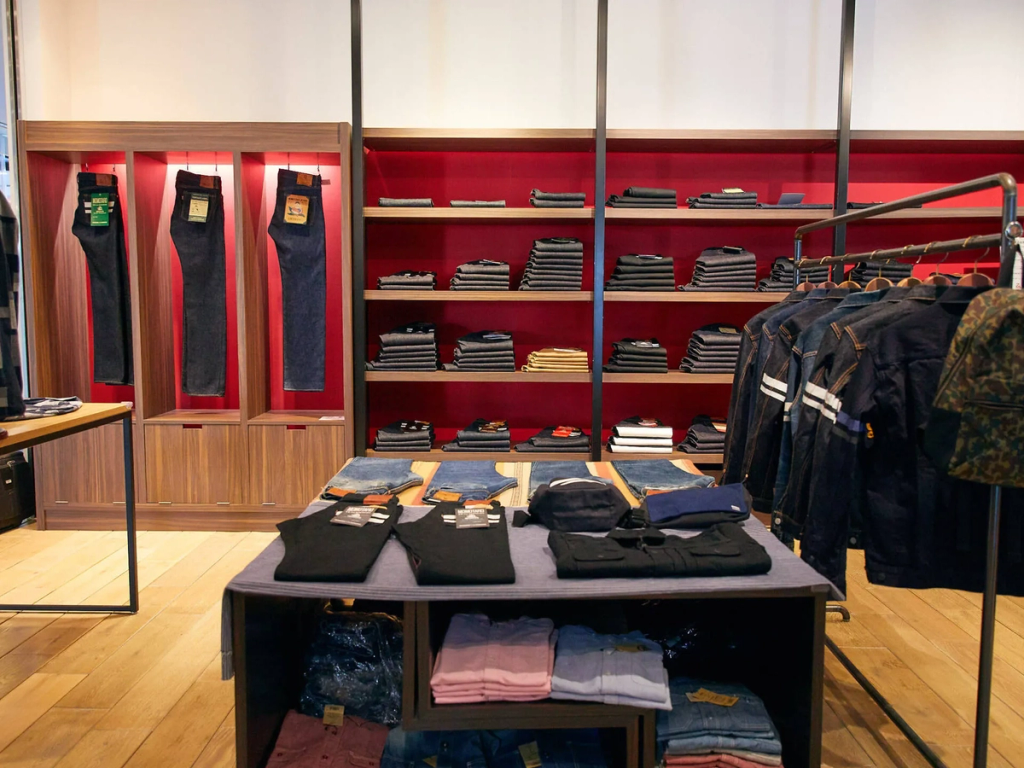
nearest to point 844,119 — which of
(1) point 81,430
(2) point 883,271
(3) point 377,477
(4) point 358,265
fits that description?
(2) point 883,271

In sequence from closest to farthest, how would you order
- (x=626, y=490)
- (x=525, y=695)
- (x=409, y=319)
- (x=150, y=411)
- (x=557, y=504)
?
(x=525, y=695), (x=557, y=504), (x=626, y=490), (x=150, y=411), (x=409, y=319)

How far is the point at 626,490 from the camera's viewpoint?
7.83 ft

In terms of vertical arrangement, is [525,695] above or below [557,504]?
below

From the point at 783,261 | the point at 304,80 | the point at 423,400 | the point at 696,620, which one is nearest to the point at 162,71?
the point at 304,80

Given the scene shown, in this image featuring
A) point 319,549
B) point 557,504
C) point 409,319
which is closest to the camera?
point 319,549

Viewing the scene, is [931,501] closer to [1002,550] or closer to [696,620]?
[1002,550]

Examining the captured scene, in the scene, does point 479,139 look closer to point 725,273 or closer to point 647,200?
point 647,200

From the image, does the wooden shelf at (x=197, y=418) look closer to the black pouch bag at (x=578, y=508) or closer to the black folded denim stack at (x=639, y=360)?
the black folded denim stack at (x=639, y=360)

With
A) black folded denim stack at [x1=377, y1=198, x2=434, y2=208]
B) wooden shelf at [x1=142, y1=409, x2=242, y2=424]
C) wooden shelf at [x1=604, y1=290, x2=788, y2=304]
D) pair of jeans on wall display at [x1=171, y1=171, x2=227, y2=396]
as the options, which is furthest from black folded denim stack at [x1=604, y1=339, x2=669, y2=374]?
pair of jeans on wall display at [x1=171, y1=171, x2=227, y2=396]

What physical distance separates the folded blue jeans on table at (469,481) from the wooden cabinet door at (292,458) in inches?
63.2

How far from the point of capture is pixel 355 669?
1.99 m

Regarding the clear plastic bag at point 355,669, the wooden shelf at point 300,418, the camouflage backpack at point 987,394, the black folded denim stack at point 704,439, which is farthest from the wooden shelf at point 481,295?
the camouflage backpack at point 987,394

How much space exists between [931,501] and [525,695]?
112 cm

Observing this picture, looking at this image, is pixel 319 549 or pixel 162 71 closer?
pixel 319 549
